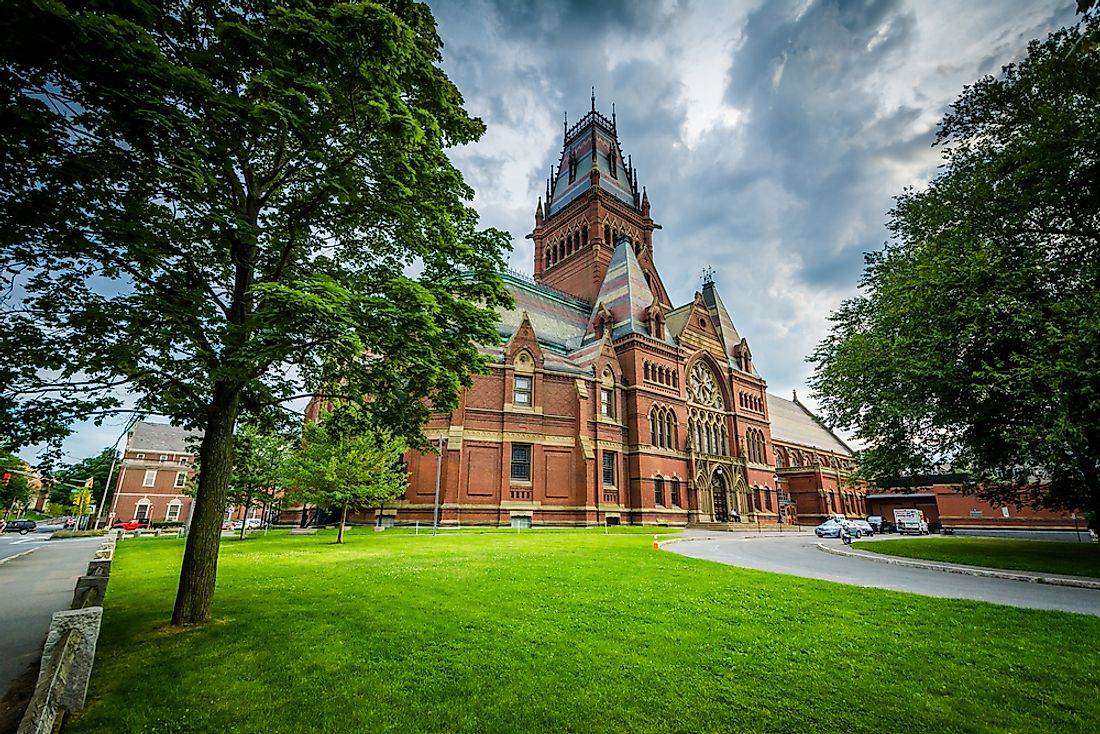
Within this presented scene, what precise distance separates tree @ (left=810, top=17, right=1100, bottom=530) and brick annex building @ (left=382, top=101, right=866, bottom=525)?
361 inches

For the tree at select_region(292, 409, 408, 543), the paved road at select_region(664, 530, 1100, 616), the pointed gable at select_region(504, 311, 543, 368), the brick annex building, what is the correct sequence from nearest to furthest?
the paved road at select_region(664, 530, 1100, 616) → the tree at select_region(292, 409, 408, 543) → the brick annex building → the pointed gable at select_region(504, 311, 543, 368)

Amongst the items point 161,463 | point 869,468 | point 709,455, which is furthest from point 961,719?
point 161,463

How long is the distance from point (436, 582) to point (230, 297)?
701 cm

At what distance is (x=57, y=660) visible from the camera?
4.31 meters

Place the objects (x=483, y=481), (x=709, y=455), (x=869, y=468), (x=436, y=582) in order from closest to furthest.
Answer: (x=436, y=582) < (x=869, y=468) < (x=483, y=481) < (x=709, y=455)

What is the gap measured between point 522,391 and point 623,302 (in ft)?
45.9

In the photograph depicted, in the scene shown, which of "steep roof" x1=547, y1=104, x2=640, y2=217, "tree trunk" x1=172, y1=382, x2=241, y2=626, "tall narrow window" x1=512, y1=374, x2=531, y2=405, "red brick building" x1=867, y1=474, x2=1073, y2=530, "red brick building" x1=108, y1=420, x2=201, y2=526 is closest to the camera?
"tree trunk" x1=172, y1=382, x2=241, y2=626

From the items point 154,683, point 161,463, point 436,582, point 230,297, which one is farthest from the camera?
point 161,463

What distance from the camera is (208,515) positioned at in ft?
25.5

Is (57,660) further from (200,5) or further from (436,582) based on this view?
(200,5)

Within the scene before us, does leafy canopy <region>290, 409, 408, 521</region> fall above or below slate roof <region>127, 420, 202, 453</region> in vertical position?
below

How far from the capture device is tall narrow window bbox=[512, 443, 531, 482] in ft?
112

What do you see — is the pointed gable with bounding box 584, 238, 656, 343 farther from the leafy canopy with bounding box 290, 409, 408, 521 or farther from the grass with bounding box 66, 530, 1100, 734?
the grass with bounding box 66, 530, 1100, 734

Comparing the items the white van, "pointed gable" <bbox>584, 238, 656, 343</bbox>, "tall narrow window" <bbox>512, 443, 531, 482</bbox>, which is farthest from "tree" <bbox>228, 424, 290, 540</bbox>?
the white van
